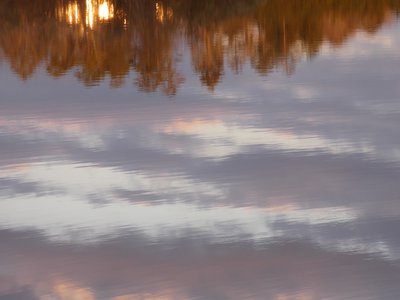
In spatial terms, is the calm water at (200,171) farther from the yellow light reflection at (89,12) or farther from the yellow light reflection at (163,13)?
the yellow light reflection at (163,13)

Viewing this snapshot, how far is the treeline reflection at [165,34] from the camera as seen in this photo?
16.9 metres

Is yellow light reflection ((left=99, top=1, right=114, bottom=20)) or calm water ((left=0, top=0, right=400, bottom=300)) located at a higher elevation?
yellow light reflection ((left=99, top=1, right=114, bottom=20))

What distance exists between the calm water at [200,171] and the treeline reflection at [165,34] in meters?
0.10

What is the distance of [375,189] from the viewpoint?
32.4 feet

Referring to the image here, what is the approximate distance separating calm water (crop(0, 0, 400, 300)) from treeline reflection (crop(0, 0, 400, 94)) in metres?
0.10

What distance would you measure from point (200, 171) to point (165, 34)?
11.9m

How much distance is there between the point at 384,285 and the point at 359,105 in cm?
623

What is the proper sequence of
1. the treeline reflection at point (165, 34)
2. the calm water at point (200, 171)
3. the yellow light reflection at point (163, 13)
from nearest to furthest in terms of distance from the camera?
the calm water at point (200, 171) → the treeline reflection at point (165, 34) → the yellow light reflection at point (163, 13)

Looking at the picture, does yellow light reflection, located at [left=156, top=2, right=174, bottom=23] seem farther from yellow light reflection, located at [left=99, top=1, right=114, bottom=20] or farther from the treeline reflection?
yellow light reflection, located at [left=99, top=1, right=114, bottom=20]

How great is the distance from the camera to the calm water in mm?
7887

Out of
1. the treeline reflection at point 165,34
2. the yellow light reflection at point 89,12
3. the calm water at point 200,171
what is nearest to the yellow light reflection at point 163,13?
Result: the treeline reflection at point 165,34

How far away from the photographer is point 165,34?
2225 cm

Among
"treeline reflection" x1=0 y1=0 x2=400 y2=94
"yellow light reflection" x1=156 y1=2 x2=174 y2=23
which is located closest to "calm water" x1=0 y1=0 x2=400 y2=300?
"treeline reflection" x1=0 y1=0 x2=400 y2=94

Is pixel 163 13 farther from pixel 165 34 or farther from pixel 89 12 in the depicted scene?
pixel 165 34
